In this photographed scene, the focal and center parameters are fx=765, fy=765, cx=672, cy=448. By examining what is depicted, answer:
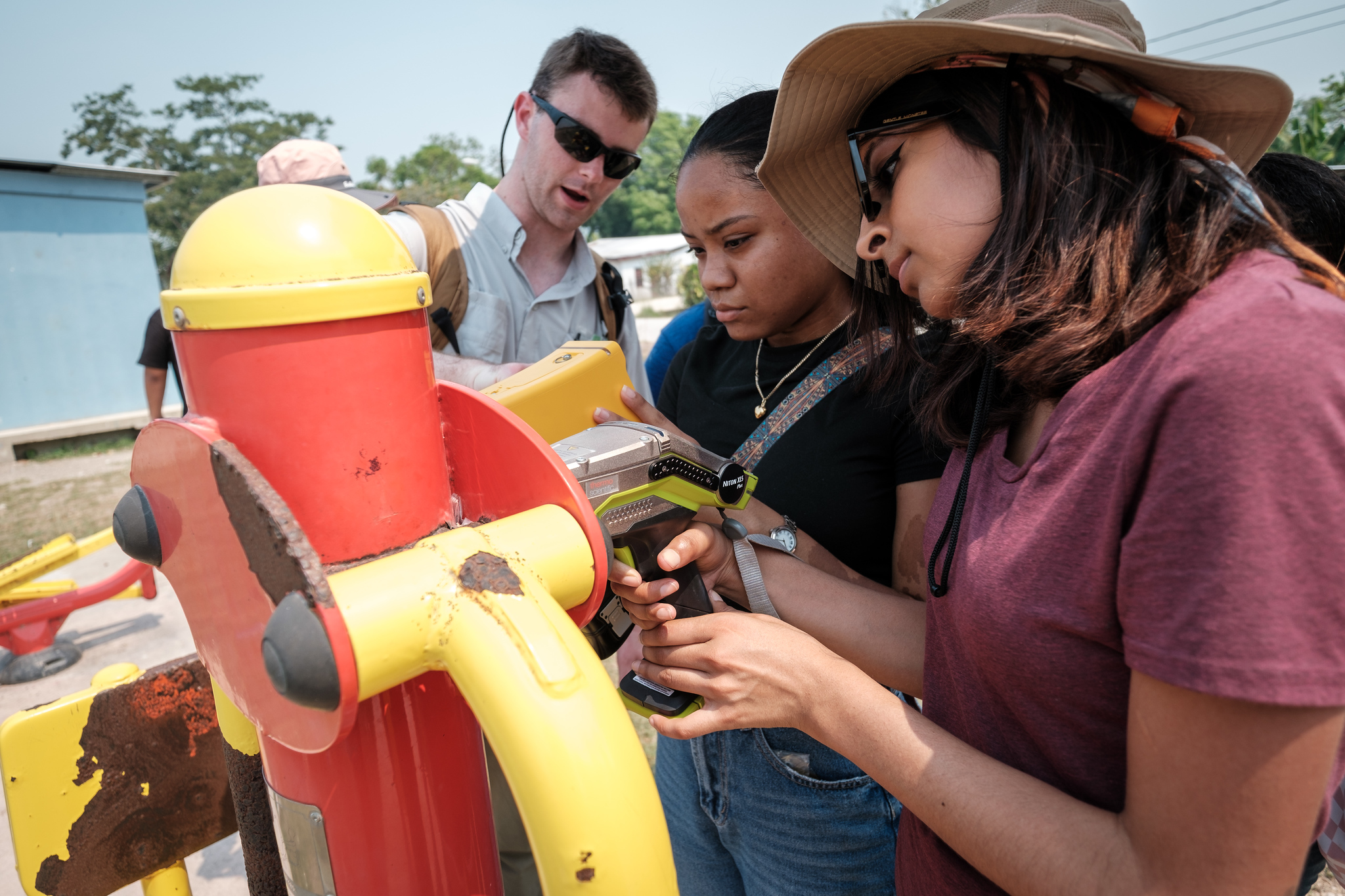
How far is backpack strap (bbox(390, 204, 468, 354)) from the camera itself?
2.32m

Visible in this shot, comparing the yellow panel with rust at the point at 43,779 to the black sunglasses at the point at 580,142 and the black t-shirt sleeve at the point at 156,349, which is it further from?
the black t-shirt sleeve at the point at 156,349

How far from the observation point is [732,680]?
1122 millimetres

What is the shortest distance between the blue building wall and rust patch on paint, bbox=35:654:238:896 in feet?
44.0

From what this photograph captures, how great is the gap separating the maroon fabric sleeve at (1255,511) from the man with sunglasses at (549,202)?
202 centimetres

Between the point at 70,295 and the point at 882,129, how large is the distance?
1484cm

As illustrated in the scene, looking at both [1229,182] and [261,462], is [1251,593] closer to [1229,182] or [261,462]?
[1229,182]

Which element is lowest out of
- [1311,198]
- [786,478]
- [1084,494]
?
[786,478]

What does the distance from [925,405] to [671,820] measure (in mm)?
1154

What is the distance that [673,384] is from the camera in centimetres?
206

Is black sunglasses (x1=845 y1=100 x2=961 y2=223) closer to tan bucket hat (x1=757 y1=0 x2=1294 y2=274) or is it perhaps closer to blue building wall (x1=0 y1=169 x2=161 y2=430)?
tan bucket hat (x1=757 y1=0 x2=1294 y2=274)

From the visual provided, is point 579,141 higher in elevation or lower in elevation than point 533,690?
higher

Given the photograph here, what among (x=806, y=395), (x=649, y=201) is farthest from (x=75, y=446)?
(x=649, y=201)

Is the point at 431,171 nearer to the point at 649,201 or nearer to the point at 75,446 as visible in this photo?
the point at 649,201

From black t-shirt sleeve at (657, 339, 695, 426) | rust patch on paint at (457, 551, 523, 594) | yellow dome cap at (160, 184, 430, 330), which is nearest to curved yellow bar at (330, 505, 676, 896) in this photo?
rust patch on paint at (457, 551, 523, 594)
